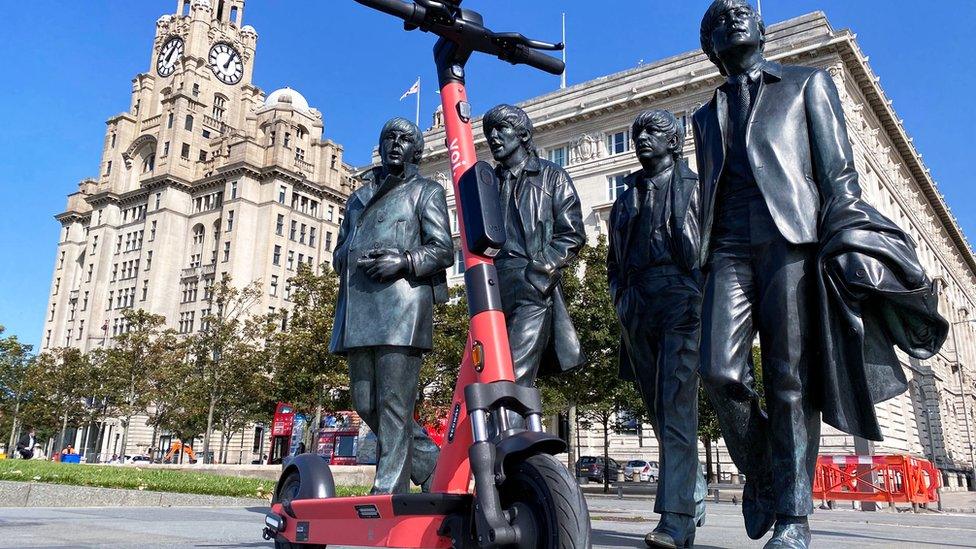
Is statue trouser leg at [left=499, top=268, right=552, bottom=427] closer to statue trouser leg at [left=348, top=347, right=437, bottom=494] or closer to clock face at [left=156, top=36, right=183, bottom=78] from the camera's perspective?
statue trouser leg at [left=348, top=347, right=437, bottom=494]

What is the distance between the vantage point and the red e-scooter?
2.53m

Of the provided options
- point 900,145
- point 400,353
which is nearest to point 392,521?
point 400,353

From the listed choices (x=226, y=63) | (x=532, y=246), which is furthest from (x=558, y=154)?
(x=226, y=63)

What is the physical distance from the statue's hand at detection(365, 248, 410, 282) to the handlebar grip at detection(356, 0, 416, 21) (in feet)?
4.68

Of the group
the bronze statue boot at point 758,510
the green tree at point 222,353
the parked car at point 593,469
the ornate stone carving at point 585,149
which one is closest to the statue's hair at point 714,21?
the bronze statue boot at point 758,510

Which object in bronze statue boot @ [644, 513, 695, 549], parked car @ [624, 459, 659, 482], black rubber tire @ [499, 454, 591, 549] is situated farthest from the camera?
parked car @ [624, 459, 659, 482]

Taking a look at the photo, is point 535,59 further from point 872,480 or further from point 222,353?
point 222,353

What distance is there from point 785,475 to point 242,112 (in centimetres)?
9069

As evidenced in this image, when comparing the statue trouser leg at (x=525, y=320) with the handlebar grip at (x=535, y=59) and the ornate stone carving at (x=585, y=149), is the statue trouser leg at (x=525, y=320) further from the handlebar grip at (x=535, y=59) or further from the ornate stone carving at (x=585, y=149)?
the ornate stone carving at (x=585, y=149)

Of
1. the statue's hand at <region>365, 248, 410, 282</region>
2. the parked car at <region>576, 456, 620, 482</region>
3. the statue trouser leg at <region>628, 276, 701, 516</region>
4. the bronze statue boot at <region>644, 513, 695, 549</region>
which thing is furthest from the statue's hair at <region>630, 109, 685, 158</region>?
the parked car at <region>576, 456, 620, 482</region>

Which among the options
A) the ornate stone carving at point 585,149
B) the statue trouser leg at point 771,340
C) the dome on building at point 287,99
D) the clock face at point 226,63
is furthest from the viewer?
the dome on building at point 287,99

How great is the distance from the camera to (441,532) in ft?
9.50

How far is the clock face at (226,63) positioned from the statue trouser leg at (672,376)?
8847 cm

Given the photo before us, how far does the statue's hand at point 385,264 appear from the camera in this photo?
4.40m
